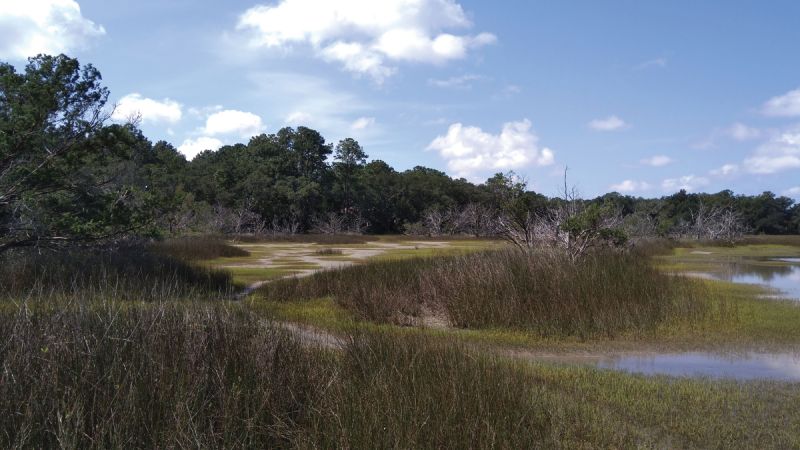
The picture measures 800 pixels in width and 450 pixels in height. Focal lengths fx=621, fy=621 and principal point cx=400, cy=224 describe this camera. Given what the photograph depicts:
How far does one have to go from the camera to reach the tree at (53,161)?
14.5m

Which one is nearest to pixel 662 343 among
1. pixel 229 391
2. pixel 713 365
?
pixel 713 365

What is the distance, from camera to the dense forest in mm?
14859

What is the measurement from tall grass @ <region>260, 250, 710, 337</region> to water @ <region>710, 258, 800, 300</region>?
21.6ft

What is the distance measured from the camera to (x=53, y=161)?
51.0ft

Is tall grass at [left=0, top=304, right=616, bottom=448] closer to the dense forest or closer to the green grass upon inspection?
the green grass

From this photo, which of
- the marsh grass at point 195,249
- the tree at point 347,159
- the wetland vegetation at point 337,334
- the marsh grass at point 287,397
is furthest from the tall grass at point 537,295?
the tree at point 347,159

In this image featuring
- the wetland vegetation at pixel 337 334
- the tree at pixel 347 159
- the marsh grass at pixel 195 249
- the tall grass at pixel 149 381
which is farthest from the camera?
the tree at pixel 347 159

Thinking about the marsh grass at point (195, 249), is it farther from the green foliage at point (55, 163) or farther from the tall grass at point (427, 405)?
the tall grass at point (427, 405)

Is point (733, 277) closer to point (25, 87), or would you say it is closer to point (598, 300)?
point (598, 300)

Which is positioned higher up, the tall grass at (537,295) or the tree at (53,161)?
the tree at (53,161)

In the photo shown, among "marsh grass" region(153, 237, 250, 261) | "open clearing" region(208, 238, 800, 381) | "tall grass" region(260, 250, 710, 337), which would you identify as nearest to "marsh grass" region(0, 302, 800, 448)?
"open clearing" region(208, 238, 800, 381)

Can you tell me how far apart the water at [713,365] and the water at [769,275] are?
914 centimetres

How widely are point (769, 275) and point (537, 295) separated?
18.8 meters

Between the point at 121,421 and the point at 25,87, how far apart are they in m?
12.9
